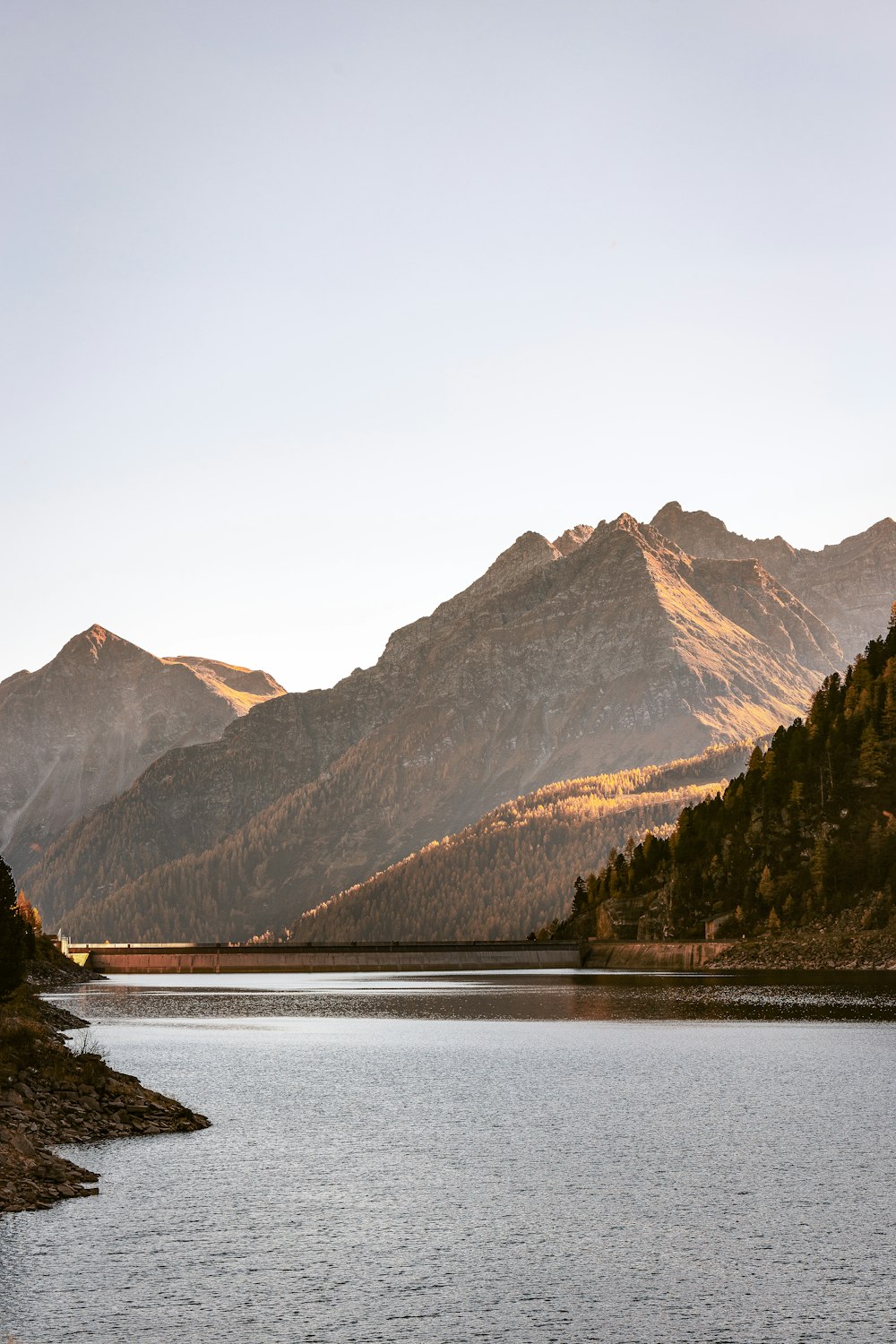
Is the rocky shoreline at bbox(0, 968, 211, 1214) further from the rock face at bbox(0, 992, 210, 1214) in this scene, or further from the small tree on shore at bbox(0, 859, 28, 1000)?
the small tree on shore at bbox(0, 859, 28, 1000)

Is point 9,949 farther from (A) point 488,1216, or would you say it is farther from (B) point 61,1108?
(A) point 488,1216

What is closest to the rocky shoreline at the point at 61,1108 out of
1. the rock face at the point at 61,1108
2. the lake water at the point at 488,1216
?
the rock face at the point at 61,1108

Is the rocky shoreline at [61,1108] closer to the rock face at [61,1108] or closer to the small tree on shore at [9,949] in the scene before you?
the rock face at [61,1108]

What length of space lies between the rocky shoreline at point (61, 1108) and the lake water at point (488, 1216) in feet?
5.30

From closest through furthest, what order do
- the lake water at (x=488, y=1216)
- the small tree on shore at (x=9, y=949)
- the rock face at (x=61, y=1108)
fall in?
the lake water at (x=488, y=1216) < the rock face at (x=61, y=1108) < the small tree on shore at (x=9, y=949)

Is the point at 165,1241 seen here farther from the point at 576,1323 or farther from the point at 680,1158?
the point at 680,1158

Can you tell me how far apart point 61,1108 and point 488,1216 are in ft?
78.3

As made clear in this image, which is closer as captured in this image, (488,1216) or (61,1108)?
(488,1216)

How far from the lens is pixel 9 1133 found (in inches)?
2147

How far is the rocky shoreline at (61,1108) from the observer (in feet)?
178

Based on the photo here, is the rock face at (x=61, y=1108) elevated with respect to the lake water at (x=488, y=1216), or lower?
elevated

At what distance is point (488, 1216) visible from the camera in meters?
50.8

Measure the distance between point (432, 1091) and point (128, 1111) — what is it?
927 inches

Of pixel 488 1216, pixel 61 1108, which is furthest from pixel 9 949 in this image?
pixel 488 1216
